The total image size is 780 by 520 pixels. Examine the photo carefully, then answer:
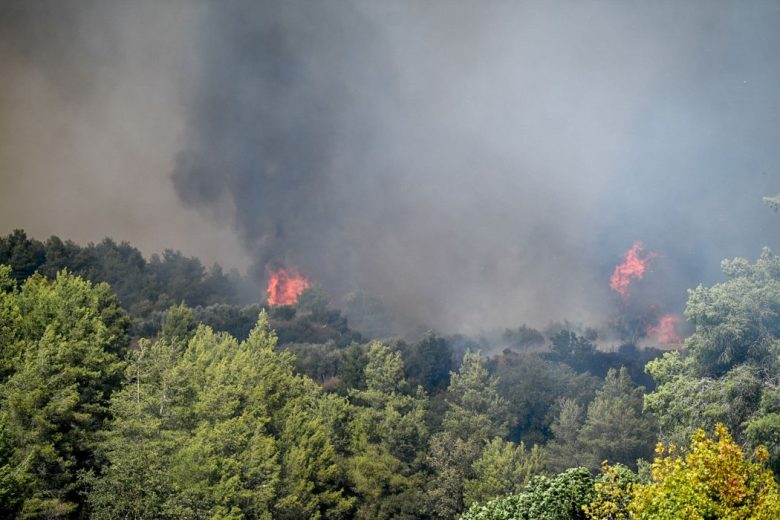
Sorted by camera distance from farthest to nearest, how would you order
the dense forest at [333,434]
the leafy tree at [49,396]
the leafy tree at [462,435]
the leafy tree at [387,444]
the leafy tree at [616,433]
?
the leafy tree at [616,433] → the leafy tree at [462,435] → the leafy tree at [387,444] → the leafy tree at [49,396] → the dense forest at [333,434]

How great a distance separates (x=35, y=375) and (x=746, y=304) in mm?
47772

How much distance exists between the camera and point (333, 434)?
91.4 metres

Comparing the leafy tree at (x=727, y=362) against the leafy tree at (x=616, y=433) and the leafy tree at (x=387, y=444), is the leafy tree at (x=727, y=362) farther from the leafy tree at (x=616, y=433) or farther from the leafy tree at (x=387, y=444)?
the leafy tree at (x=616, y=433)

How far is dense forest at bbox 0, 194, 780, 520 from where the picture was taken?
116 feet

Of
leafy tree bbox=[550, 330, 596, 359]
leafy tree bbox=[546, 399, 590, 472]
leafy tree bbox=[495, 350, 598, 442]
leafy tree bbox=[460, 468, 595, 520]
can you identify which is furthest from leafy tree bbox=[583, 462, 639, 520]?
leafy tree bbox=[550, 330, 596, 359]

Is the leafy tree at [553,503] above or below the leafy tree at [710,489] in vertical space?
above

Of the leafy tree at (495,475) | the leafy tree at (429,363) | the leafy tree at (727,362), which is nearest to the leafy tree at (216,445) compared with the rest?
the leafy tree at (495,475)

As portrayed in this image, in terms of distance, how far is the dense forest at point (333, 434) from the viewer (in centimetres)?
3534

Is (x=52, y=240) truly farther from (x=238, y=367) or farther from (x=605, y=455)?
(x=605, y=455)

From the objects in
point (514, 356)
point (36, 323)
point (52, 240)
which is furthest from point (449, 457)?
point (52, 240)

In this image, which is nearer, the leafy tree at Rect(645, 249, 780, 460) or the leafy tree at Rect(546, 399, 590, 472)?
the leafy tree at Rect(645, 249, 780, 460)

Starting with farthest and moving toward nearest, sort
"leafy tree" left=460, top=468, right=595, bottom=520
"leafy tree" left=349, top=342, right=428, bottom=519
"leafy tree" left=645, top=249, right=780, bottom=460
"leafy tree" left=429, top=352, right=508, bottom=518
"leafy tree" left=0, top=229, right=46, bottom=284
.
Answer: "leafy tree" left=0, top=229, right=46, bottom=284 < "leafy tree" left=429, top=352, right=508, bottom=518 < "leafy tree" left=349, top=342, right=428, bottom=519 < "leafy tree" left=645, top=249, right=780, bottom=460 < "leafy tree" left=460, top=468, right=595, bottom=520

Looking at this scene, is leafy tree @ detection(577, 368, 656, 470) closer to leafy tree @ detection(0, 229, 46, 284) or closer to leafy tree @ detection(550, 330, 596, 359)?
leafy tree @ detection(550, 330, 596, 359)

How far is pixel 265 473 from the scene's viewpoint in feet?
207
